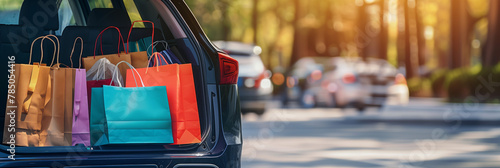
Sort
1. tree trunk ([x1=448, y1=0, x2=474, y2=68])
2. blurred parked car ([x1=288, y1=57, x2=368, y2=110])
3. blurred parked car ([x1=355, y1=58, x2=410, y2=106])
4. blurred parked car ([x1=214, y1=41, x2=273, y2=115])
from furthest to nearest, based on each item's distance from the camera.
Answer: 1. tree trunk ([x1=448, y1=0, x2=474, y2=68])
2. blurred parked car ([x1=288, y1=57, x2=368, y2=110])
3. blurred parked car ([x1=355, y1=58, x2=410, y2=106])
4. blurred parked car ([x1=214, y1=41, x2=273, y2=115])

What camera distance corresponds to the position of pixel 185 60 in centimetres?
483

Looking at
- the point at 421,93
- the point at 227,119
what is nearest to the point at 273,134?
the point at 227,119

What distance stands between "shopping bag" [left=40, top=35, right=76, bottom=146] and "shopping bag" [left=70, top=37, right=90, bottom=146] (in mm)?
24

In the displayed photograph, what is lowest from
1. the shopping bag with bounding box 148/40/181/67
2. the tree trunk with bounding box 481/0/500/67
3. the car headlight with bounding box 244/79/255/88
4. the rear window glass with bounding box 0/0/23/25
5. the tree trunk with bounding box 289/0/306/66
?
the shopping bag with bounding box 148/40/181/67

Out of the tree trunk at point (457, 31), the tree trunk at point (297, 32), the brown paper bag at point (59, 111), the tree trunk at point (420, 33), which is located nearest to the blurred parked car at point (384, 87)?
the tree trunk at point (457, 31)

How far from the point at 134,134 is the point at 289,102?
75.8 feet

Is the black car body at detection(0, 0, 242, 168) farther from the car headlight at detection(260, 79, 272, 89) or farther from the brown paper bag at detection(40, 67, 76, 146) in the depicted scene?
the car headlight at detection(260, 79, 272, 89)

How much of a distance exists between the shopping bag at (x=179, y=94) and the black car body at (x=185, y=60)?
9cm

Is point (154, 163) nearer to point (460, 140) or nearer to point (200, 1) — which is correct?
point (460, 140)

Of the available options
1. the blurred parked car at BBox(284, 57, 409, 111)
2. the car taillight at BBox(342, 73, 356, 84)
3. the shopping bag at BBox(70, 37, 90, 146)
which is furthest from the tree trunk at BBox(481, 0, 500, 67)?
the shopping bag at BBox(70, 37, 90, 146)

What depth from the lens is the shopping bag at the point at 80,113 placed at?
4.36 m

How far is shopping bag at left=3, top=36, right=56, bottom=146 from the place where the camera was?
4.27 meters

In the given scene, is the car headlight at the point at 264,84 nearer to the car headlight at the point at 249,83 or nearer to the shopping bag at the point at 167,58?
the car headlight at the point at 249,83

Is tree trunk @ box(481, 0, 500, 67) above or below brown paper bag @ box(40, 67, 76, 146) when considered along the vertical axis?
above
